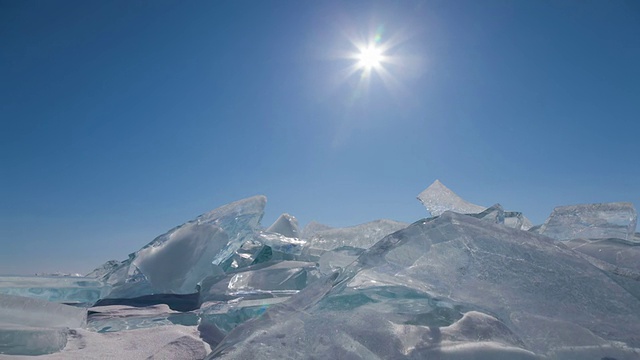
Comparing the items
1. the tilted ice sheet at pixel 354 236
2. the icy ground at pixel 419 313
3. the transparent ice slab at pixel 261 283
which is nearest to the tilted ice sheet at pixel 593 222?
the icy ground at pixel 419 313

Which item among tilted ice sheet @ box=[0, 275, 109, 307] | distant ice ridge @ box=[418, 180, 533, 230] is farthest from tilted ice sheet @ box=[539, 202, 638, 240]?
tilted ice sheet @ box=[0, 275, 109, 307]

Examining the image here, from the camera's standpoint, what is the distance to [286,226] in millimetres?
4680

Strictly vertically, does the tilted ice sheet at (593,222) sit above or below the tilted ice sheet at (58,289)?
above

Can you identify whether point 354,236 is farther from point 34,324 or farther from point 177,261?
point 34,324

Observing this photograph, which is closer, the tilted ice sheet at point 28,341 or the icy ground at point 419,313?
the icy ground at point 419,313

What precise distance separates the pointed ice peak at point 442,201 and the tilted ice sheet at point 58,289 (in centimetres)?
287

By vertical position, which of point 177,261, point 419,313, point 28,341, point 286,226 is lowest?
point 28,341

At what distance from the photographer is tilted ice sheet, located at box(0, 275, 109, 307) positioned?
2.57 m

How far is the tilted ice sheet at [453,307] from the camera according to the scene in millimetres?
1089

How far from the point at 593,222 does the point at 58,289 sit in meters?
3.90

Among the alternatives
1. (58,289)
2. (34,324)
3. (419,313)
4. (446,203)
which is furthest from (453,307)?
(58,289)

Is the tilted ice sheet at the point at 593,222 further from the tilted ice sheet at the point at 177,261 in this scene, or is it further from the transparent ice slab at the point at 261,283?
the tilted ice sheet at the point at 177,261

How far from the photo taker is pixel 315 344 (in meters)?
1.07

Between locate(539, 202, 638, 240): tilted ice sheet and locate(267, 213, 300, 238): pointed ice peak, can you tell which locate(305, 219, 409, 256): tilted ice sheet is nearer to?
locate(267, 213, 300, 238): pointed ice peak
